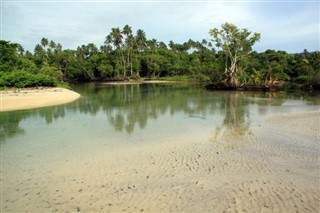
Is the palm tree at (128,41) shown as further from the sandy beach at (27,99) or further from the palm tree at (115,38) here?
the sandy beach at (27,99)

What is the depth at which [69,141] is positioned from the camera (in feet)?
45.8

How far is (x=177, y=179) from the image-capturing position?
8484 mm

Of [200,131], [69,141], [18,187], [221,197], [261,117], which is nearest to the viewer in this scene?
[221,197]

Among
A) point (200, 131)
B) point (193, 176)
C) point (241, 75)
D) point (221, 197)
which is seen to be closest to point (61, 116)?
point (200, 131)

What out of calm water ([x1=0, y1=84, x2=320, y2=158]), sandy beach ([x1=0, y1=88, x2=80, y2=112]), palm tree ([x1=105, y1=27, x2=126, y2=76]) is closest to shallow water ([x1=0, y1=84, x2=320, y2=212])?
calm water ([x1=0, y1=84, x2=320, y2=158])

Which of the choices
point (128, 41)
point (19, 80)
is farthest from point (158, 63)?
point (19, 80)

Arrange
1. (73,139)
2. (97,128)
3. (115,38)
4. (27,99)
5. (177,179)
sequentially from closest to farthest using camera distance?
1. (177,179)
2. (73,139)
3. (97,128)
4. (27,99)
5. (115,38)

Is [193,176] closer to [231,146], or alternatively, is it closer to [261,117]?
[231,146]

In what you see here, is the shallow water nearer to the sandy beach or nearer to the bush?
the sandy beach

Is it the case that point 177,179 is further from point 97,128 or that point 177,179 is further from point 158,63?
point 158,63

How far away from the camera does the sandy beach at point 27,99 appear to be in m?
27.0

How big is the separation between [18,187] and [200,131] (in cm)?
985

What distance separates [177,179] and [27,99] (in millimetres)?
27421

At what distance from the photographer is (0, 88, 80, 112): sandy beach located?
2698 centimetres
